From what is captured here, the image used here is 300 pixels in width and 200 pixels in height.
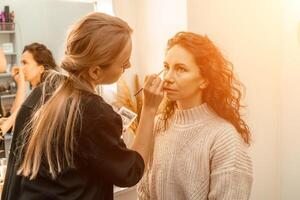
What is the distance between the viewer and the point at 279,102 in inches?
75.2

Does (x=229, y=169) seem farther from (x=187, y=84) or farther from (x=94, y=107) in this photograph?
(x=94, y=107)

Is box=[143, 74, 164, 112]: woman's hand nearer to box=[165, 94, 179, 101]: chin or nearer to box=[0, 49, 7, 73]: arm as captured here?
box=[165, 94, 179, 101]: chin

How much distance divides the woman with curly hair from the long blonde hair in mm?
285

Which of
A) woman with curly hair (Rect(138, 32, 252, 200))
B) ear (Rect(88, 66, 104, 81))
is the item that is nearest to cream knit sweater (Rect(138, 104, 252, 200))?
woman with curly hair (Rect(138, 32, 252, 200))

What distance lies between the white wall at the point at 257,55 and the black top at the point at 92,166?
683 millimetres

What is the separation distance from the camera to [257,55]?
1.76 metres

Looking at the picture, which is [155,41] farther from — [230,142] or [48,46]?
[230,142]

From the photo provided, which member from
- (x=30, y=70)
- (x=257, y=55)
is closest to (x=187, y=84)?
(x=257, y=55)

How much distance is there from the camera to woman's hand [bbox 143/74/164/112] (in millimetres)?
1140

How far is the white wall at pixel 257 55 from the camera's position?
62.1 inches

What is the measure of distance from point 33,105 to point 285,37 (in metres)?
1.35

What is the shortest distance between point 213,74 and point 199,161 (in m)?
0.30

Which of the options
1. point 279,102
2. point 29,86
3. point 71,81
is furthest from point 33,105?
point 279,102

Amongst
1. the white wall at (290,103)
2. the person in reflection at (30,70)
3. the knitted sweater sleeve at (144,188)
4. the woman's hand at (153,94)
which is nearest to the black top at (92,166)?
the woman's hand at (153,94)
